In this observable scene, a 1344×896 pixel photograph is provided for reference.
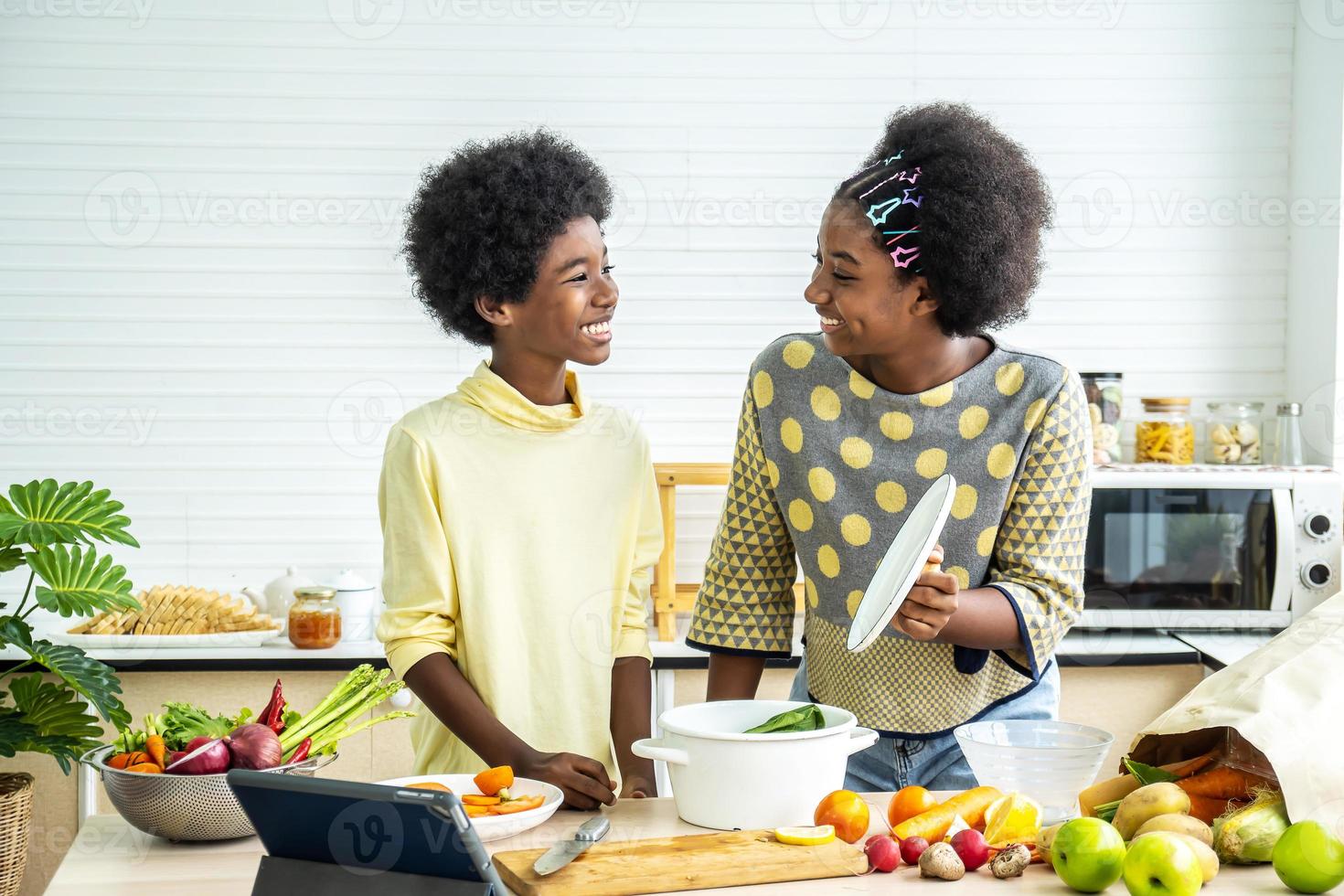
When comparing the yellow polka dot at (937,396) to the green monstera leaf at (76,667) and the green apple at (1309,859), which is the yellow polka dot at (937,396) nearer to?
the green apple at (1309,859)

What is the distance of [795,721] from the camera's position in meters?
1.40

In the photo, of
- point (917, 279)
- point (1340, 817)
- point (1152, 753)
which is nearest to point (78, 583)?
point (917, 279)

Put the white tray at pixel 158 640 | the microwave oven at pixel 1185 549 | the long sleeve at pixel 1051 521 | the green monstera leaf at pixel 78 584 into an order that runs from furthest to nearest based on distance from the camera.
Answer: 1. the microwave oven at pixel 1185 549
2. the white tray at pixel 158 640
3. the green monstera leaf at pixel 78 584
4. the long sleeve at pixel 1051 521

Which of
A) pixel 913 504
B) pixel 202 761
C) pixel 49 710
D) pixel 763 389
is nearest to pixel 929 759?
pixel 913 504

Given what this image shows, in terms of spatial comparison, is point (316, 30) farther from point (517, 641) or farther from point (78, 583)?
point (517, 641)

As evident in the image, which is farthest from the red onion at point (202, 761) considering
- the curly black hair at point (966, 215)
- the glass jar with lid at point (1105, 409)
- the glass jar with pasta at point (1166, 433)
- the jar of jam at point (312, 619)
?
the glass jar with pasta at point (1166, 433)

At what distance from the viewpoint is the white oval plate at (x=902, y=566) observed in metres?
1.23

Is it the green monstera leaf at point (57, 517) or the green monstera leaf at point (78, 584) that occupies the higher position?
the green monstera leaf at point (57, 517)

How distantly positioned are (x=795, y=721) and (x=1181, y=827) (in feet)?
1.31

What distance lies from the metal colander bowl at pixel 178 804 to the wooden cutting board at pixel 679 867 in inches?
12.6

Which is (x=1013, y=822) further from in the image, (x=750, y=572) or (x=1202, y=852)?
(x=750, y=572)

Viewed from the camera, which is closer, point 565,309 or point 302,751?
point 302,751

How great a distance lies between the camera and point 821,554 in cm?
173

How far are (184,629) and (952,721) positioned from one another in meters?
2.14
